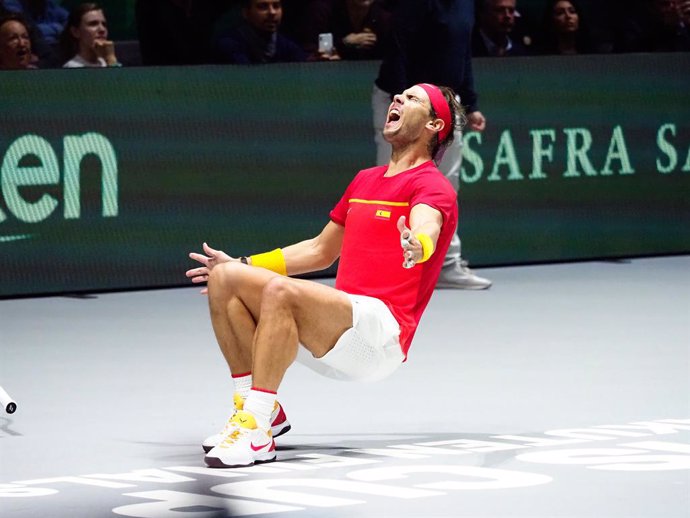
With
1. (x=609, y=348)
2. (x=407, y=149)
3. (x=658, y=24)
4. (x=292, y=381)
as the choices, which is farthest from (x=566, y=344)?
(x=658, y=24)

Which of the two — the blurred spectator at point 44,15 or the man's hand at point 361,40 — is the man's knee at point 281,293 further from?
the man's hand at point 361,40

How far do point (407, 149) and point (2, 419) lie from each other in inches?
75.9

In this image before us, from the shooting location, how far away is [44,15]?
10547 millimetres

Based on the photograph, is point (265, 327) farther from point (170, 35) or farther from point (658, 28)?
point (658, 28)

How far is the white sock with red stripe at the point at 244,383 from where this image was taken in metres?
6.07

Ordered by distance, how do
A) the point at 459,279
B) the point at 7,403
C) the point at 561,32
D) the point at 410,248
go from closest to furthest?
the point at 410,248, the point at 7,403, the point at 459,279, the point at 561,32

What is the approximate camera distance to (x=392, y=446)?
6242mm

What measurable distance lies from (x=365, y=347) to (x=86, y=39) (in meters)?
4.89

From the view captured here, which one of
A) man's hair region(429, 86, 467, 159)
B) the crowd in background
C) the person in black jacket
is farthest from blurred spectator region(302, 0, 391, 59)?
man's hair region(429, 86, 467, 159)

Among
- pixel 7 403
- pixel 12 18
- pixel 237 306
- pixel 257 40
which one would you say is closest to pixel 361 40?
pixel 257 40

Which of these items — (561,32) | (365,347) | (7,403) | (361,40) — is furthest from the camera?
(561,32)

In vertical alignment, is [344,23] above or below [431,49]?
above

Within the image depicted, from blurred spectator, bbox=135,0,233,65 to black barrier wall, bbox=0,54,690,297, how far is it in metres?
0.11

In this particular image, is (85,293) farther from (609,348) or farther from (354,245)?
(354,245)
